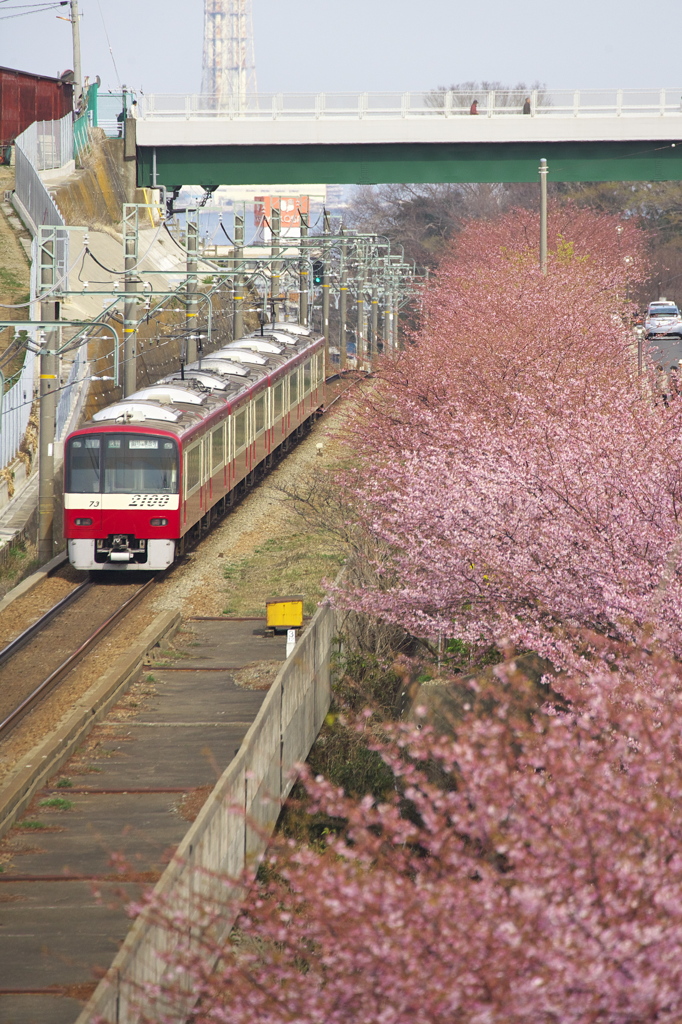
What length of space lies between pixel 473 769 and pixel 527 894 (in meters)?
1.03

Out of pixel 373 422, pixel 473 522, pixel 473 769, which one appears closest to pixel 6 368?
pixel 373 422

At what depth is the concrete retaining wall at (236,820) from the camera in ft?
20.5

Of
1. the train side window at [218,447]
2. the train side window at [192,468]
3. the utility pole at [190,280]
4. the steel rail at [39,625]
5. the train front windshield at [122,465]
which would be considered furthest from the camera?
the utility pole at [190,280]

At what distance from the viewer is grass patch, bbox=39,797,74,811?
11680mm

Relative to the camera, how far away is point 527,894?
4.74m

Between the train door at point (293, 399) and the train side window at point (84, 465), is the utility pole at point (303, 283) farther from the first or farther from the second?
the train side window at point (84, 465)

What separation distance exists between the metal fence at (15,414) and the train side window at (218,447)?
12.6 feet

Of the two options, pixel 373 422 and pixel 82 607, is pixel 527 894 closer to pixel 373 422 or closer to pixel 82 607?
pixel 82 607

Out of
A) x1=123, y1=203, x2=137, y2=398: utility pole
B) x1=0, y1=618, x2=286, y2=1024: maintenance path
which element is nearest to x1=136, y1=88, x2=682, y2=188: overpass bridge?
x1=123, y1=203, x2=137, y2=398: utility pole

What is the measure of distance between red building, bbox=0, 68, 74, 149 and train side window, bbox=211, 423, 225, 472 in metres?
32.2

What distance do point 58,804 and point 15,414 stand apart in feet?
47.3

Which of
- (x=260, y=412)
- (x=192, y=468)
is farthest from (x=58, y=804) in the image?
(x=260, y=412)

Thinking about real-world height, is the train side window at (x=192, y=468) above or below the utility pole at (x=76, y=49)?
below

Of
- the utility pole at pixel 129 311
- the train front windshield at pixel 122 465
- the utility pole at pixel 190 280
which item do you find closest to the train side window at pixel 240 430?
the utility pole at pixel 129 311
